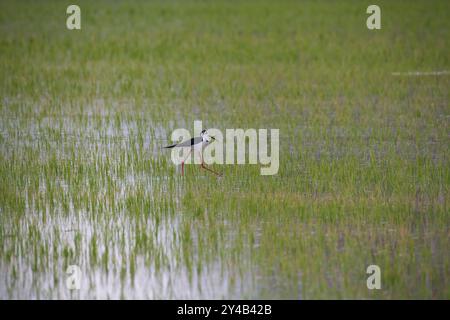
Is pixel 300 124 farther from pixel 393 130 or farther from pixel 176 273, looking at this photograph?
pixel 176 273

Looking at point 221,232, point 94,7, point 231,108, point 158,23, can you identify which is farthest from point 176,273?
point 94,7

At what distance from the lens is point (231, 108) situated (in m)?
10.6

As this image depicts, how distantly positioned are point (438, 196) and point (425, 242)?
1091mm

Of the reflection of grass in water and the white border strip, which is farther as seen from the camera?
the white border strip

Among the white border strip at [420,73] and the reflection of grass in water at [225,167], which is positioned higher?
the white border strip at [420,73]

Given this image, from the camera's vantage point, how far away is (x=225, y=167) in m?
7.92

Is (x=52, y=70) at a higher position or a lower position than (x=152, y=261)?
higher

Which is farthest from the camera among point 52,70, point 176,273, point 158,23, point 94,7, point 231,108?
point 94,7

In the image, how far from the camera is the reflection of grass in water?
5562 millimetres

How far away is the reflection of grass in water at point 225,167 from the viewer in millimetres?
5562

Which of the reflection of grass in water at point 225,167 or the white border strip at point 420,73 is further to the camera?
the white border strip at point 420,73

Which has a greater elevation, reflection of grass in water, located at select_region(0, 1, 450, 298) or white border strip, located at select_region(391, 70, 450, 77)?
white border strip, located at select_region(391, 70, 450, 77)

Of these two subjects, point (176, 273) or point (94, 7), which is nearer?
point (176, 273)
